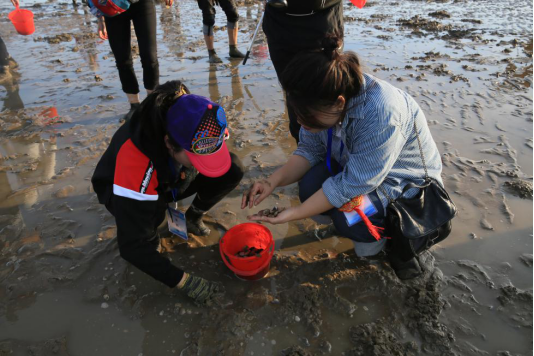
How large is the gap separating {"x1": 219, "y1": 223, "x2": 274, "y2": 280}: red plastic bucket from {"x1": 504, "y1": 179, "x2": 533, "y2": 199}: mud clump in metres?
2.02

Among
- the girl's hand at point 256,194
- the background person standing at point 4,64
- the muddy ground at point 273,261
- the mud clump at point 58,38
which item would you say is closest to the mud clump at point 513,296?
the muddy ground at point 273,261

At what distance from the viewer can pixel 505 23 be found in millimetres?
7676

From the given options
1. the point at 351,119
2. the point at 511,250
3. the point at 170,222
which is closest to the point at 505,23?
the point at 511,250

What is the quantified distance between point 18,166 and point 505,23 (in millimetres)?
9553

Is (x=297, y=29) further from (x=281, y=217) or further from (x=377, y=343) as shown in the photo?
(x=377, y=343)

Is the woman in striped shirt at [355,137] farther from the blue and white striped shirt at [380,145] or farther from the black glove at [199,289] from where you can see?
the black glove at [199,289]

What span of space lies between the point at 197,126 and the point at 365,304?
1313 mm

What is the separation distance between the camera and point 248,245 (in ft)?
6.89

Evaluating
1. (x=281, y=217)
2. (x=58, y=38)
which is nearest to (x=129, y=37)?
(x=281, y=217)

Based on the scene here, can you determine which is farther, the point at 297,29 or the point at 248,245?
the point at 297,29

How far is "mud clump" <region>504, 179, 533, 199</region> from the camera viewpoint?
2584 mm

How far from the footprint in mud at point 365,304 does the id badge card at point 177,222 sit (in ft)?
3.25

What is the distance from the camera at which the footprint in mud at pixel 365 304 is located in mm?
1809

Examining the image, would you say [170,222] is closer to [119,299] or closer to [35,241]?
[119,299]
